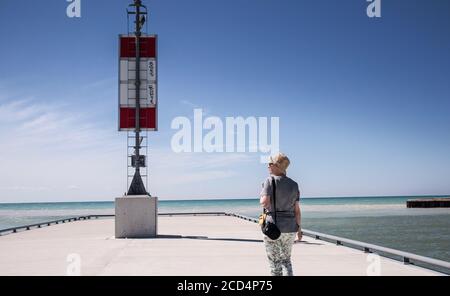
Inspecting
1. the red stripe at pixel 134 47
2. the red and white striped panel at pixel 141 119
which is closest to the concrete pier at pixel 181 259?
the red and white striped panel at pixel 141 119

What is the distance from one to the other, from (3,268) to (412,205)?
4188 inches

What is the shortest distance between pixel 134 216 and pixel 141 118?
3.71 metres

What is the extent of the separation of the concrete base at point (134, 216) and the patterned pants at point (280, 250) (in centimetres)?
1166

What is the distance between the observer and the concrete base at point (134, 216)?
17.6m

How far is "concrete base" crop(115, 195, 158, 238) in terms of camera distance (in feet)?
57.8

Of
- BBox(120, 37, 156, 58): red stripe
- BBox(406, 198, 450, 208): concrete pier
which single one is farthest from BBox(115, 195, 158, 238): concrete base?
BBox(406, 198, 450, 208): concrete pier

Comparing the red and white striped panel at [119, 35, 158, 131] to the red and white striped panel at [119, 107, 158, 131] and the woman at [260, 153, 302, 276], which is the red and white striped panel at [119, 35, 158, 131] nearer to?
the red and white striped panel at [119, 107, 158, 131]

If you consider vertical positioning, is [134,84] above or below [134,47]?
below

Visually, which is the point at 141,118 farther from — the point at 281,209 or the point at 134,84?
the point at 281,209

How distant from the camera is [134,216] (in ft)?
58.0

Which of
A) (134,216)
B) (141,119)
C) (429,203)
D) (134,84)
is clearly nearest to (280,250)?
(134,216)
